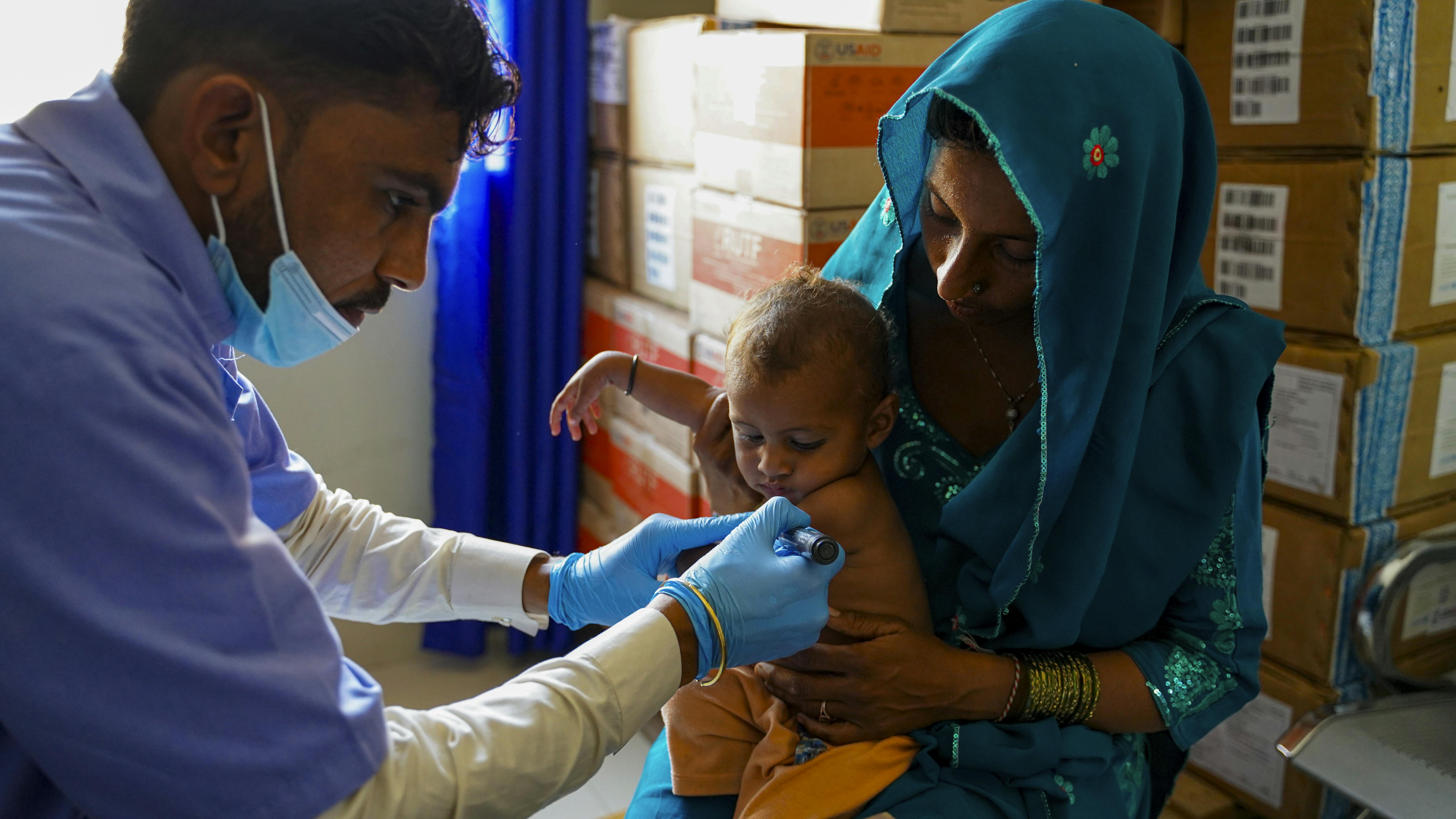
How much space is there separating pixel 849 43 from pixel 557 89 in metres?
1.20

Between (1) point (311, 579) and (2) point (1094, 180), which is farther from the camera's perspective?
(1) point (311, 579)

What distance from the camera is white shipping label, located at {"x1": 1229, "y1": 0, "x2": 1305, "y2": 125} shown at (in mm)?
1875

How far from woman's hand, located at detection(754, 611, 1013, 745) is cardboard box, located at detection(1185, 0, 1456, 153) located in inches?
43.7

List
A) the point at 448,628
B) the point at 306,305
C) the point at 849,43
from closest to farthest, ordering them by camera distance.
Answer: the point at 306,305, the point at 849,43, the point at 448,628

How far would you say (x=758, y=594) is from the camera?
119 centimetres

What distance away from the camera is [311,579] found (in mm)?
1499

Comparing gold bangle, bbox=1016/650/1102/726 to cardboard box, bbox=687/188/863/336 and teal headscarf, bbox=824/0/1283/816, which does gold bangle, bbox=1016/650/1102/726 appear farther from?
cardboard box, bbox=687/188/863/336

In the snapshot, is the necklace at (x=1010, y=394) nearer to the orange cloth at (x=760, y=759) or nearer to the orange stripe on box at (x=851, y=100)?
the orange cloth at (x=760, y=759)

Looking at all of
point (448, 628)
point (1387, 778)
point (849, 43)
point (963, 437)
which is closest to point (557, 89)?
point (849, 43)

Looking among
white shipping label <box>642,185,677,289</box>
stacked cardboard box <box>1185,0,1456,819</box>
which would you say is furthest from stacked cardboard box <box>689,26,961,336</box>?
stacked cardboard box <box>1185,0,1456,819</box>

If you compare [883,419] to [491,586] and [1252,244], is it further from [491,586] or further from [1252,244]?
[1252,244]

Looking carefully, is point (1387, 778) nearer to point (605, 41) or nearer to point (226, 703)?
point (226, 703)

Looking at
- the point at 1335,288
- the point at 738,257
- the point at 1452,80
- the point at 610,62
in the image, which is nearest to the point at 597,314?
the point at 610,62

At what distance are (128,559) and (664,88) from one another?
6.49 ft
